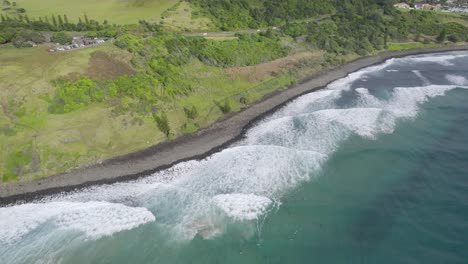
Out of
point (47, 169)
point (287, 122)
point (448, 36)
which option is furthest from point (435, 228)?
point (448, 36)

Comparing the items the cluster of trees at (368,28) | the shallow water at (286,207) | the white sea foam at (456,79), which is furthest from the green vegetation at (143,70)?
the white sea foam at (456,79)

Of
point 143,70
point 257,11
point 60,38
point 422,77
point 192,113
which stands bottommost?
point 422,77

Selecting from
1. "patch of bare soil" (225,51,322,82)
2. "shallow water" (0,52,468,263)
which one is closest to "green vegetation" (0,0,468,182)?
"patch of bare soil" (225,51,322,82)

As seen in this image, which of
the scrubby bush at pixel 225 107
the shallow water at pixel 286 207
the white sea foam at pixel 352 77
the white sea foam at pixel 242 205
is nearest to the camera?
the shallow water at pixel 286 207

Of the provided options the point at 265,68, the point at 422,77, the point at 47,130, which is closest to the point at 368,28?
the point at 422,77

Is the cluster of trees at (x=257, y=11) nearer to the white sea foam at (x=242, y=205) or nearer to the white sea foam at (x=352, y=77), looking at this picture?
the white sea foam at (x=352, y=77)

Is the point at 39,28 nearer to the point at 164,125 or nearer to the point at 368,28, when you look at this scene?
the point at 164,125
